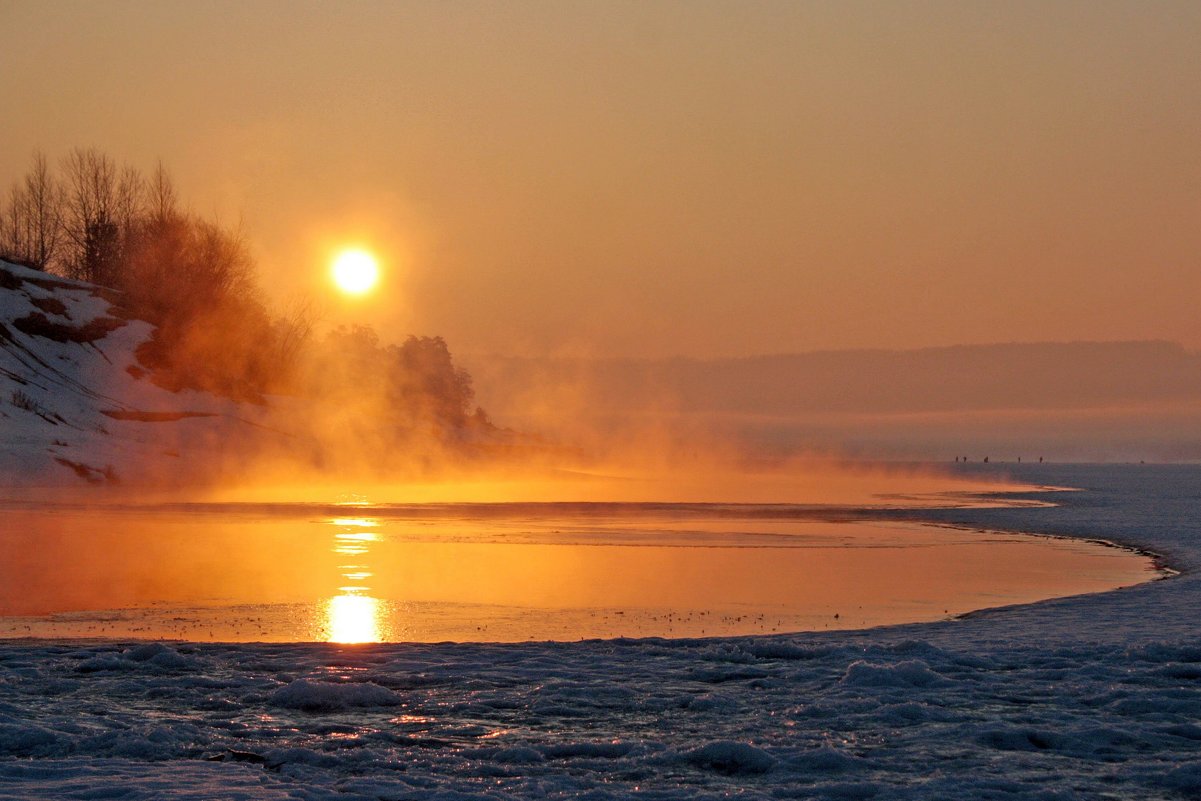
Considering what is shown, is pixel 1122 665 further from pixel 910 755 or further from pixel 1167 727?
pixel 910 755

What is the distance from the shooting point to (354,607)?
52.8 ft

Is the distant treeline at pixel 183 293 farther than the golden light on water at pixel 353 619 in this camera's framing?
Yes

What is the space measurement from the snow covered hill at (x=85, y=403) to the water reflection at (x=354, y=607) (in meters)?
27.6

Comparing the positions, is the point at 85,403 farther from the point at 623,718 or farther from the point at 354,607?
the point at 623,718

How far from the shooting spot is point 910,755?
907 centimetres

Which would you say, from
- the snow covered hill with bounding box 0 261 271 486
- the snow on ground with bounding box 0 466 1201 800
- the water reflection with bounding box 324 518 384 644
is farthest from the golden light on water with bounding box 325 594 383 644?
the snow covered hill with bounding box 0 261 271 486

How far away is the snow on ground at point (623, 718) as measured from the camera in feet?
27.3

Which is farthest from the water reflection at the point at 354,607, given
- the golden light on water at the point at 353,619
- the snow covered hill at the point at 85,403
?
the snow covered hill at the point at 85,403

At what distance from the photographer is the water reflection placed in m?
14.1

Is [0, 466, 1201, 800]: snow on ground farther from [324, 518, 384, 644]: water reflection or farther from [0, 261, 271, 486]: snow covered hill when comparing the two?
[0, 261, 271, 486]: snow covered hill

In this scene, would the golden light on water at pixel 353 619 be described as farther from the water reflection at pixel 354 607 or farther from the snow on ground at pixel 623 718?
the snow on ground at pixel 623 718

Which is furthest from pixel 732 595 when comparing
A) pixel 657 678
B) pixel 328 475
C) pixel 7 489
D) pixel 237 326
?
pixel 237 326

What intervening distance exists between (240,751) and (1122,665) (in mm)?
8593

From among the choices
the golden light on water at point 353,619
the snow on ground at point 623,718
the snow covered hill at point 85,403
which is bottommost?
the snow on ground at point 623,718
